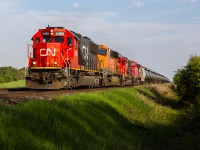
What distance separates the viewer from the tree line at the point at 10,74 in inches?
2896

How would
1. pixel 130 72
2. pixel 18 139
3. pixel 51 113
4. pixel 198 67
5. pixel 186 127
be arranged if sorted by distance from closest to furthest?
pixel 18 139, pixel 51 113, pixel 186 127, pixel 198 67, pixel 130 72

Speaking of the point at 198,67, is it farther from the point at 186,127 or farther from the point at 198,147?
the point at 198,147

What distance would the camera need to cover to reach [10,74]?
83.4 meters

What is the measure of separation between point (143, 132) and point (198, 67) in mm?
19737

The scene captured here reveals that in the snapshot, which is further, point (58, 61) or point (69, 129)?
point (58, 61)

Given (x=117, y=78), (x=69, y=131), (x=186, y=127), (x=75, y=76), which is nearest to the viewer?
(x=69, y=131)

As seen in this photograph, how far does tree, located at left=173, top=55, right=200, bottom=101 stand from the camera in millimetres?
32250

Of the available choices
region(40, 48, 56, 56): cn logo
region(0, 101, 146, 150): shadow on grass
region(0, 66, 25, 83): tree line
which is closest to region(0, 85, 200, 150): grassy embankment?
region(0, 101, 146, 150): shadow on grass

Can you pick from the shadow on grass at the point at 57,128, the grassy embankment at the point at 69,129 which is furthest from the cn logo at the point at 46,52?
the shadow on grass at the point at 57,128

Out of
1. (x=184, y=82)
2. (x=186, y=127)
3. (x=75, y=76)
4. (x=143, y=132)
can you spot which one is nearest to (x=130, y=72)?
(x=184, y=82)

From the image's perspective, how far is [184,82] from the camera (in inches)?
1312

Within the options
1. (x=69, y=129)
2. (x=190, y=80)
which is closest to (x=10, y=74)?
(x=190, y=80)

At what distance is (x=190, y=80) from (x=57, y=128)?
26588mm

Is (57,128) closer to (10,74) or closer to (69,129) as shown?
(69,129)
